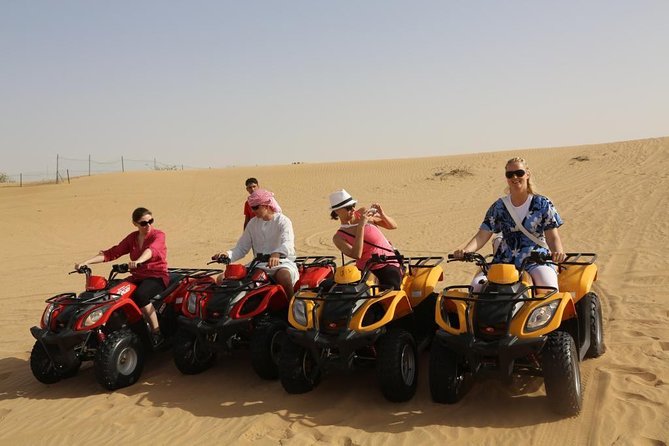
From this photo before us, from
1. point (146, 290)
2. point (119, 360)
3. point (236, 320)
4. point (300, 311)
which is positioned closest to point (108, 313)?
point (119, 360)

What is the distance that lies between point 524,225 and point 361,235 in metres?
1.63

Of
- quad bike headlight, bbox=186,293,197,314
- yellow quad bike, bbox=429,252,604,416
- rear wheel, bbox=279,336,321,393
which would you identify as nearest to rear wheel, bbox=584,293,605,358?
yellow quad bike, bbox=429,252,604,416

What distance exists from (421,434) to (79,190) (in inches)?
1273

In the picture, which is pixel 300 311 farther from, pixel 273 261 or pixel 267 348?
pixel 273 261

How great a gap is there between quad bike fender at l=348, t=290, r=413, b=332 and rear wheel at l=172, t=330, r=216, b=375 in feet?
6.35

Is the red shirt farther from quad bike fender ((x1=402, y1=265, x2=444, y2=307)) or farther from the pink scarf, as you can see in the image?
quad bike fender ((x1=402, y1=265, x2=444, y2=307))

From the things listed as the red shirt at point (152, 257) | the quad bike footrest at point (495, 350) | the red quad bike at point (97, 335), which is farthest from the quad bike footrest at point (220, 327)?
the quad bike footrest at point (495, 350)

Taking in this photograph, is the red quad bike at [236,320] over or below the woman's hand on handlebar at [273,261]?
below

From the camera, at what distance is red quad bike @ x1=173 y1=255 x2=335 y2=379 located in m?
6.17

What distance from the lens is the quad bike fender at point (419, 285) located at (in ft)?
21.1

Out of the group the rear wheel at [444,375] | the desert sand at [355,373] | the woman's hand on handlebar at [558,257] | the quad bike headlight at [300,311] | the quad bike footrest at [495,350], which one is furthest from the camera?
the quad bike headlight at [300,311]

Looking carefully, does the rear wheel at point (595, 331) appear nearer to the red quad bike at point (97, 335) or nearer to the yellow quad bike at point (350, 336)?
the yellow quad bike at point (350, 336)

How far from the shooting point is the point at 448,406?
5.17m

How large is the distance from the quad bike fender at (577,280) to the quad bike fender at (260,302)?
293 cm
